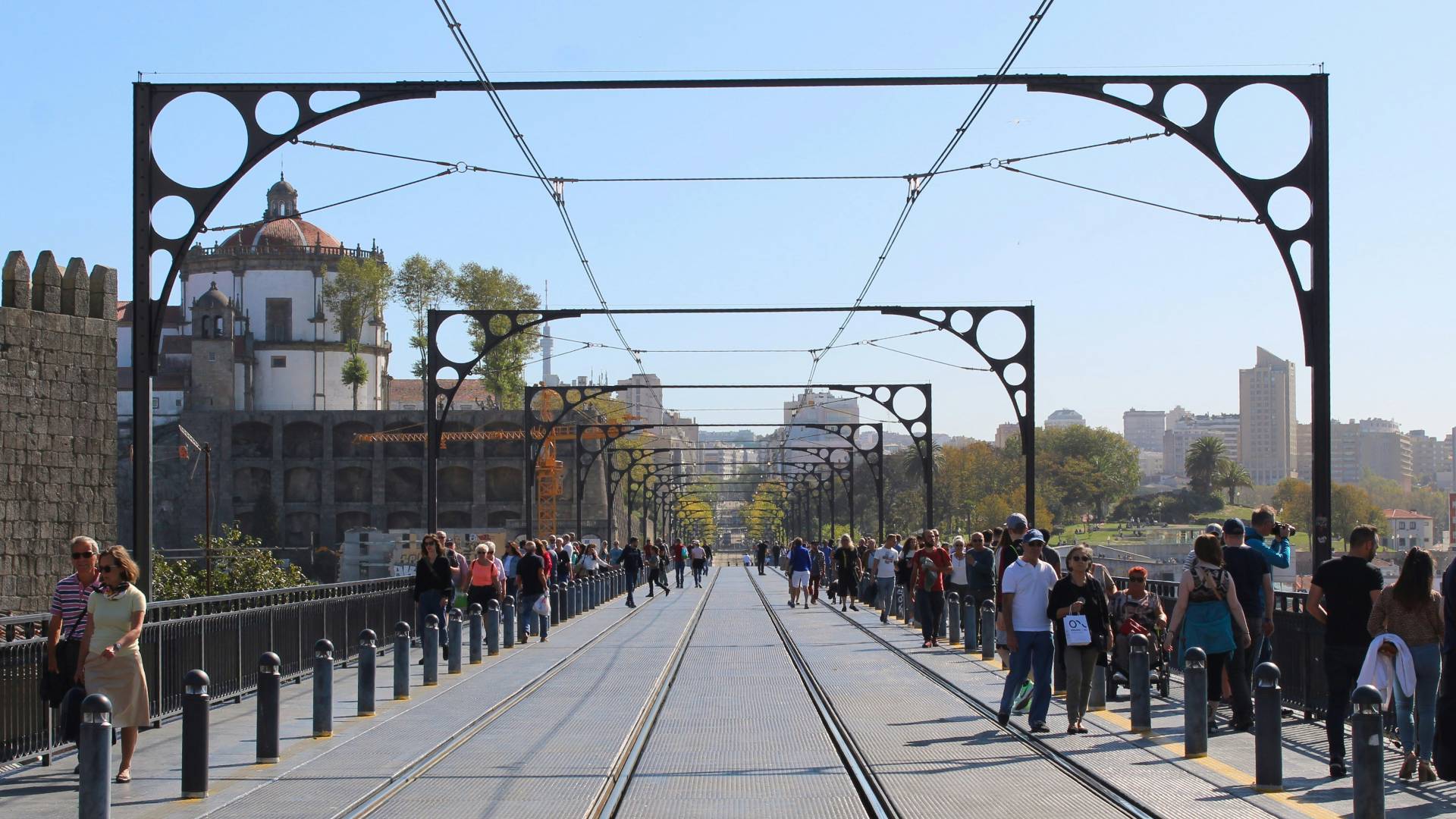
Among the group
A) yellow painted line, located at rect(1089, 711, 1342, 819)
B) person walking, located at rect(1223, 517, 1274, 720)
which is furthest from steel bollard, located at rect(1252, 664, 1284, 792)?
person walking, located at rect(1223, 517, 1274, 720)

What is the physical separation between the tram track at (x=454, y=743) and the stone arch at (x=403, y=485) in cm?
9087

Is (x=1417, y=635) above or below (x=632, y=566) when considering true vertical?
above

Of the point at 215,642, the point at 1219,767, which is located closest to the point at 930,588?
the point at 215,642

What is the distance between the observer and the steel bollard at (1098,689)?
1602cm

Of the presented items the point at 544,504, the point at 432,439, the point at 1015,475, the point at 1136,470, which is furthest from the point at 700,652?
the point at 1136,470

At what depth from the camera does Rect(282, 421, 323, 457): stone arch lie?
116 metres

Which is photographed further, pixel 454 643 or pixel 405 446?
pixel 405 446

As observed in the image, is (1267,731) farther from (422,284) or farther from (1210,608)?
(422,284)

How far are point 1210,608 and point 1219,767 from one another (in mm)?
1880

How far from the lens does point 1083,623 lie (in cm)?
1435

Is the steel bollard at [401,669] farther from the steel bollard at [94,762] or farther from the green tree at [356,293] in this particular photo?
the green tree at [356,293]

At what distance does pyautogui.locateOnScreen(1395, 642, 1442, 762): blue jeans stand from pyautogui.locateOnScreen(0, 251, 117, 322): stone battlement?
89.2ft

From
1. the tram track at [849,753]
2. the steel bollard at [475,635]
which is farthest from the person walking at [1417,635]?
the steel bollard at [475,635]

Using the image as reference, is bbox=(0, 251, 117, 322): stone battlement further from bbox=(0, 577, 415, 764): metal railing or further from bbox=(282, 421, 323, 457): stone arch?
bbox=(282, 421, 323, 457): stone arch
